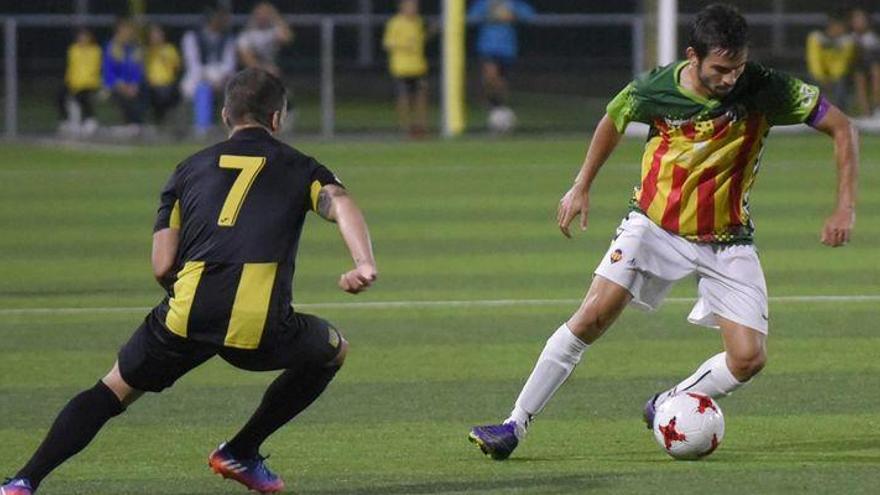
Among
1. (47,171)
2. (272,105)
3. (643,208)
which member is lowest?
(47,171)

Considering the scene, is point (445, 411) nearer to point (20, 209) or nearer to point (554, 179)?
point (20, 209)

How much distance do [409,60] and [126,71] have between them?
4.28 m

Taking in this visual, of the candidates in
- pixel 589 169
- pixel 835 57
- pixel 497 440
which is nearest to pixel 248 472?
pixel 497 440

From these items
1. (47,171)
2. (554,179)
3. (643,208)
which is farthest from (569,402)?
(47,171)

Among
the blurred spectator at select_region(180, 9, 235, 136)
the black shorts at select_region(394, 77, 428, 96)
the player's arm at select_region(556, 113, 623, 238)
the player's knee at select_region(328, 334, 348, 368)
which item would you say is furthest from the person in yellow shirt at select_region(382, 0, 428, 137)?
the player's knee at select_region(328, 334, 348, 368)

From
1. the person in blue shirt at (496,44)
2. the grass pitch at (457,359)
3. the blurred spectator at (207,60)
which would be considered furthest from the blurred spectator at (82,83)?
the grass pitch at (457,359)

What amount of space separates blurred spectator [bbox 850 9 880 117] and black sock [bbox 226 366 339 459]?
2409 centimetres

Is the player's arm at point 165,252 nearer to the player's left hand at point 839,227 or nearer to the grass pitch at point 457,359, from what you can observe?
the grass pitch at point 457,359

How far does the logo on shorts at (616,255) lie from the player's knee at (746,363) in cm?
57

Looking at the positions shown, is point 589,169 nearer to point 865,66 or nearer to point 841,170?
point 841,170

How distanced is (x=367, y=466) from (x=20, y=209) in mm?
12246

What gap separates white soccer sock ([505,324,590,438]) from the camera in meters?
7.66

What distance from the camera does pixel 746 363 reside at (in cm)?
751

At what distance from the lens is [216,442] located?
320 inches
